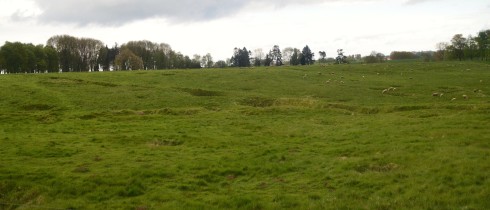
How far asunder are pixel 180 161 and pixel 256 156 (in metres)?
4.04

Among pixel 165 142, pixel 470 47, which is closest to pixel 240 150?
pixel 165 142

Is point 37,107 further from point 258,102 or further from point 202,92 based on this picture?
point 258,102

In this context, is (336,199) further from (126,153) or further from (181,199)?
(126,153)

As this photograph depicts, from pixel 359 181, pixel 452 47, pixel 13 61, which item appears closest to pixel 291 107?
pixel 359 181

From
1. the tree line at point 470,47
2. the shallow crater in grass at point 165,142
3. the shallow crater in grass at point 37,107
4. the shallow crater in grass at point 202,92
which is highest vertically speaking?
the tree line at point 470,47

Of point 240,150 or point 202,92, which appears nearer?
point 240,150

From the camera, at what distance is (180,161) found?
20922mm

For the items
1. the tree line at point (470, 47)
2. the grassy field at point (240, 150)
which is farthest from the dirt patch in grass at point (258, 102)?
the tree line at point (470, 47)

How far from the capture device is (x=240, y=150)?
23500mm

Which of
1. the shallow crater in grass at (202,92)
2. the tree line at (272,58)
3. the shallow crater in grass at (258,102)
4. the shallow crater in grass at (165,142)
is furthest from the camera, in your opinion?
the tree line at (272,58)

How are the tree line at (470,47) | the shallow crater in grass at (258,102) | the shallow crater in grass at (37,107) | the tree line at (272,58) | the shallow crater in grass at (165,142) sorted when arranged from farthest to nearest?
the tree line at (272,58)
the tree line at (470,47)
the shallow crater in grass at (258,102)
the shallow crater in grass at (37,107)
the shallow crater in grass at (165,142)

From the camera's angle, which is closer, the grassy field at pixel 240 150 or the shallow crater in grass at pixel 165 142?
the grassy field at pixel 240 150

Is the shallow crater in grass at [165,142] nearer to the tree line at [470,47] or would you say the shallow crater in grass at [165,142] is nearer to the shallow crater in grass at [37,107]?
the shallow crater in grass at [37,107]

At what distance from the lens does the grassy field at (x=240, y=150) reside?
580 inches
